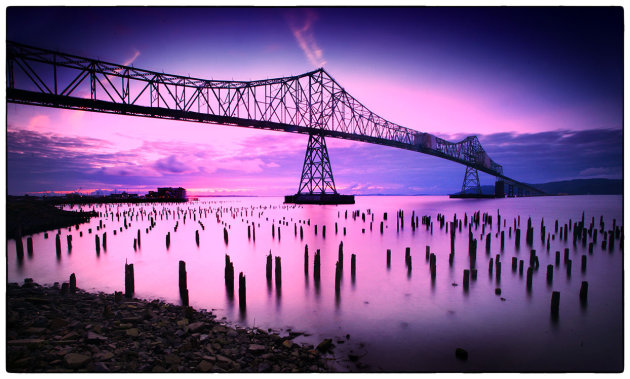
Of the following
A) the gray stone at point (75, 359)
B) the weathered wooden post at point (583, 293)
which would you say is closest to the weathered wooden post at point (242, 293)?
the gray stone at point (75, 359)

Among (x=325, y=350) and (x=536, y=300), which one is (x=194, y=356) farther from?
(x=536, y=300)

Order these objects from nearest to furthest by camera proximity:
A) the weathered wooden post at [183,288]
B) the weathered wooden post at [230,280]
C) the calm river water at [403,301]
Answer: the calm river water at [403,301]
the weathered wooden post at [183,288]
the weathered wooden post at [230,280]

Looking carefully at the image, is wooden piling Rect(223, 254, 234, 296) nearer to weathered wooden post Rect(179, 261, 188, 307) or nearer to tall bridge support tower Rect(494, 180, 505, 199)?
weathered wooden post Rect(179, 261, 188, 307)

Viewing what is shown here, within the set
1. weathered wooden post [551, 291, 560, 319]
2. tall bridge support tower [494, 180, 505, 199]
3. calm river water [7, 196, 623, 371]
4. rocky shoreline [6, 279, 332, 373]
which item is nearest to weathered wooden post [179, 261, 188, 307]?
calm river water [7, 196, 623, 371]

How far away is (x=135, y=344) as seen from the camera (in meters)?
4.68

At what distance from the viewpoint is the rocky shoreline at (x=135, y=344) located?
4245 mm

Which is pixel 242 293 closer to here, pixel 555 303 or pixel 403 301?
pixel 403 301

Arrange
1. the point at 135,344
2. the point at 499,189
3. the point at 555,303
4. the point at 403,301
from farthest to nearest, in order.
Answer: the point at 499,189 < the point at 403,301 < the point at 555,303 < the point at 135,344

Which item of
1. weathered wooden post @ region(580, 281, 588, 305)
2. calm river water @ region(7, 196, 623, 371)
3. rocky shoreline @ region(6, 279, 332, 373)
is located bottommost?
calm river water @ region(7, 196, 623, 371)

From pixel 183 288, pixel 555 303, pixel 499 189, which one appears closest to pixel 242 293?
pixel 183 288

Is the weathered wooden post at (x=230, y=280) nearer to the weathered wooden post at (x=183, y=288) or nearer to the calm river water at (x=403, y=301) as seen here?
the calm river water at (x=403, y=301)

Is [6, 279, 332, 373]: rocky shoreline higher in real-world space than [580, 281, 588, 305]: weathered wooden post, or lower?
higher

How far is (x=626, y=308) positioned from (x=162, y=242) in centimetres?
1837

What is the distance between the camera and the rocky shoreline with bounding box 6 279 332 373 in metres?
4.25
